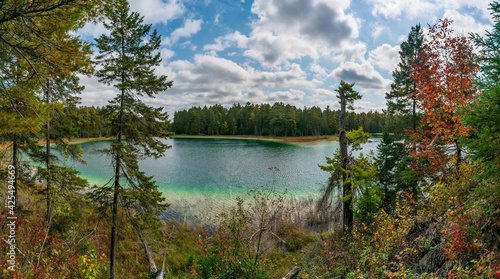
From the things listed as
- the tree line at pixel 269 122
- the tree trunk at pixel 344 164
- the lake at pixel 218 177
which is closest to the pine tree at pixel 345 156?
the tree trunk at pixel 344 164

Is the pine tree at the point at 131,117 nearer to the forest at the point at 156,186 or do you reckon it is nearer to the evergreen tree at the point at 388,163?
the forest at the point at 156,186

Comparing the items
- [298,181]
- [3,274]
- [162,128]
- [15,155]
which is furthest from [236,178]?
[3,274]

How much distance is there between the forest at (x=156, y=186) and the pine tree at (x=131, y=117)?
0.05 m

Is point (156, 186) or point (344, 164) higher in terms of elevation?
point (344, 164)

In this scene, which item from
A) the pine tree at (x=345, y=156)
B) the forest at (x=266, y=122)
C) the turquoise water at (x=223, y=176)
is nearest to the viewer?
the pine tree at (x=345, y=156)

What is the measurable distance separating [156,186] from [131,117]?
298 centimetres

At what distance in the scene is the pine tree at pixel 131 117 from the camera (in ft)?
27.3

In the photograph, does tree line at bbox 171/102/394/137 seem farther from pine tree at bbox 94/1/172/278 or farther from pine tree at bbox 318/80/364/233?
pine tree at bbox 94/1/172/278

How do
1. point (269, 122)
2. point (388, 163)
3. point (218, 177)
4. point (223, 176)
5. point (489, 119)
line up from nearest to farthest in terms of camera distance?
point (489, 119) < point (388, 163) < point (218, 177) < point (223, 176) < point (269, 122)

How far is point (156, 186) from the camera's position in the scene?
8977mm

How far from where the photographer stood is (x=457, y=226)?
4.45 metres

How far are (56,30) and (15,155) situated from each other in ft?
19.0

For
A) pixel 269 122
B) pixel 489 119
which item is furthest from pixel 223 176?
pixel 269 122

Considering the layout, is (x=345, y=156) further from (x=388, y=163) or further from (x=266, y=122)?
(x=266, y=122)
